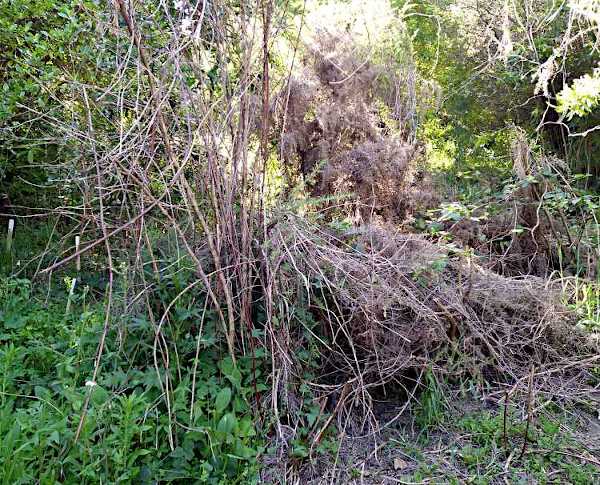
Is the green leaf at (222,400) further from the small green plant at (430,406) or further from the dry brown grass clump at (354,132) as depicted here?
the dry brown grass clump at (354,132)

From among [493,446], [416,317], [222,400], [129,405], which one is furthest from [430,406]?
[129,405]

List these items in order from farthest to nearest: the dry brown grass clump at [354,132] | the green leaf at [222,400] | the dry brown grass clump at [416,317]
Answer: the dry brown grass clump at [354,132], the dry brown grass clump at [416,317], the green leaf at [222,400]

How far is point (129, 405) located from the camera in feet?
6.32

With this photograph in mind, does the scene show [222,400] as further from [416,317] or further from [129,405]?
[416,317]

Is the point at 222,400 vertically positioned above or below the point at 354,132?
below

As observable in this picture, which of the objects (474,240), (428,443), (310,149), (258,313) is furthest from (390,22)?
(428,443)

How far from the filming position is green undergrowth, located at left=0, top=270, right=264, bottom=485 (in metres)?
1.86

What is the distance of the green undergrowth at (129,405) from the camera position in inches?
73.2

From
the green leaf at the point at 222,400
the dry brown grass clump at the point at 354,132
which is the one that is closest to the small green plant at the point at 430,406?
the green leaf at the point at 222,400

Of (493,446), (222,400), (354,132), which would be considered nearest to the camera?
(222,400)

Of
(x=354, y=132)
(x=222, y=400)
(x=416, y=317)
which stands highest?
(x=354, y=132)

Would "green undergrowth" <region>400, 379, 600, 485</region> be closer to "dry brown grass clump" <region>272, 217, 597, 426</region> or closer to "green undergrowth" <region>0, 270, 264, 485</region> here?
"dry brown grass clump" <region>272, 217, 597, 426</region>

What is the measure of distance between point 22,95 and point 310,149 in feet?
7.23

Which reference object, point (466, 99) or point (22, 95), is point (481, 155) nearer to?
point (466, 99)
